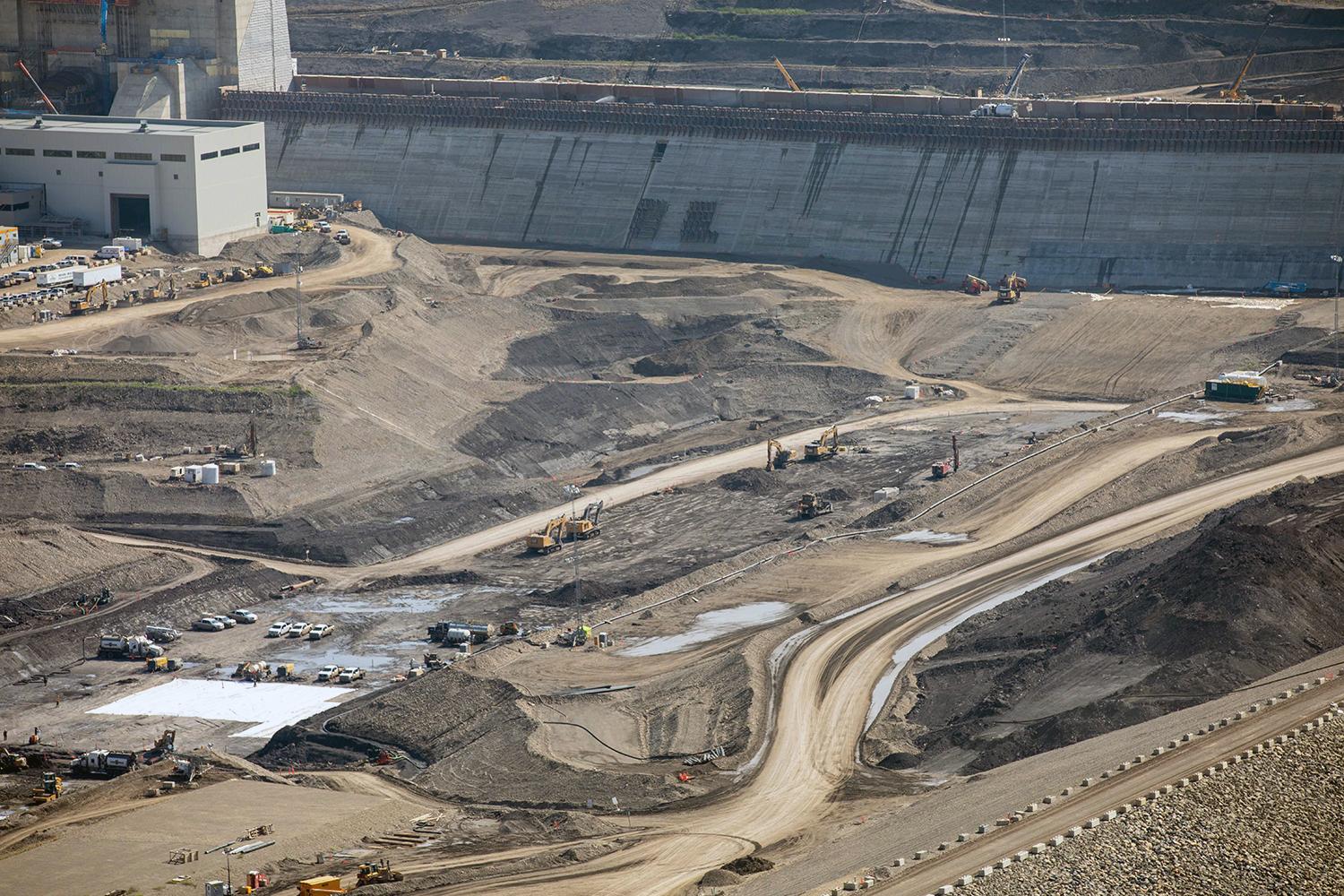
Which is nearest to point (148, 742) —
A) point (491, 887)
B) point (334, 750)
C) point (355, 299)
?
point (334, 750)

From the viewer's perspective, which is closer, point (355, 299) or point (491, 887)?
point (491, 887)

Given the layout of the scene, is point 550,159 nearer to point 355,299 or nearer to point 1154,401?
point 355,299

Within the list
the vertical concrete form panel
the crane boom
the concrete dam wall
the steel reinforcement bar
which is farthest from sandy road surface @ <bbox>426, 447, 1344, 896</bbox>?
the crane boom

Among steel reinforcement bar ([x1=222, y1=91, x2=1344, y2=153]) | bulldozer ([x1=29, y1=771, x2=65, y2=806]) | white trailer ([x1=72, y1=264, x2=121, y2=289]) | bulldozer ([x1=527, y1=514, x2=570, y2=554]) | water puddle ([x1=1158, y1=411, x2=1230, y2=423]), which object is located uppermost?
steel reinforcement bar ([x1=222, y1=91, x2=1344, y2=153])

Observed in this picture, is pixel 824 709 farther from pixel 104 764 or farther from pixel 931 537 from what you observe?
pixel 104 764

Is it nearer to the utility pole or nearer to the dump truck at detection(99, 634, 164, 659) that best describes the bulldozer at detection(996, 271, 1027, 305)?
the utility pole

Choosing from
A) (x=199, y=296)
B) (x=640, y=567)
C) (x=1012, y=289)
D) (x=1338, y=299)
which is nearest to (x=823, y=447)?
(x=640, y=567)
